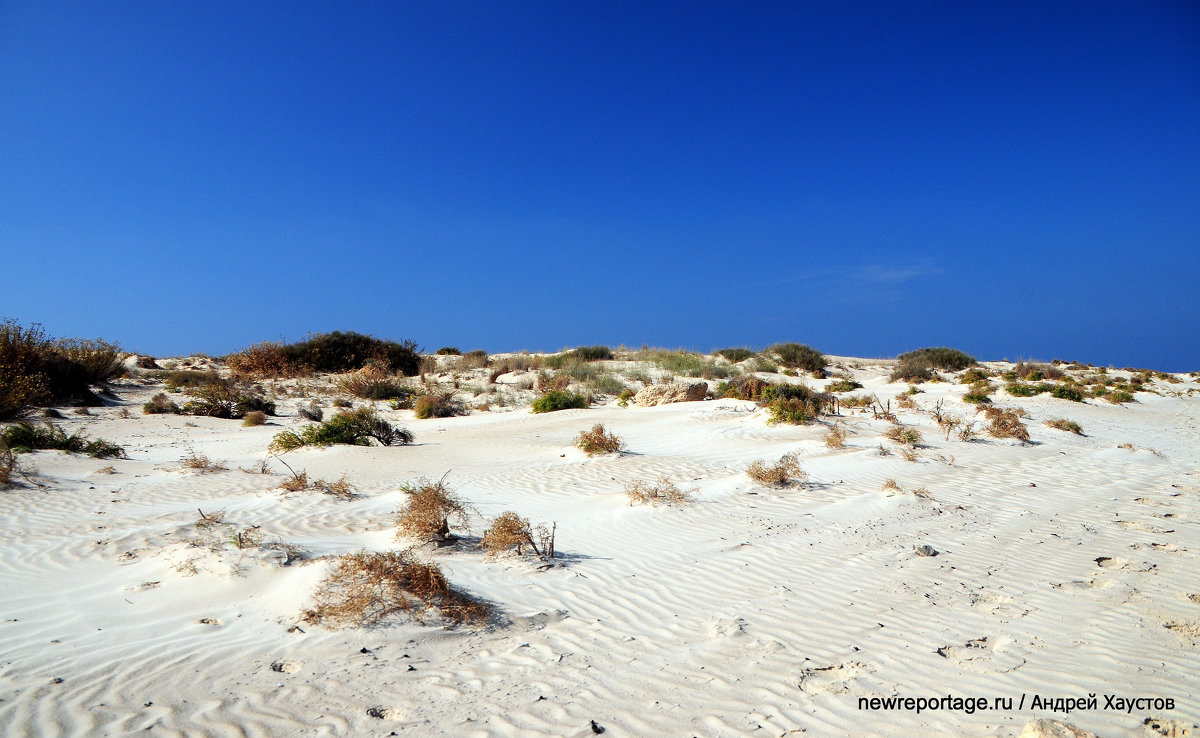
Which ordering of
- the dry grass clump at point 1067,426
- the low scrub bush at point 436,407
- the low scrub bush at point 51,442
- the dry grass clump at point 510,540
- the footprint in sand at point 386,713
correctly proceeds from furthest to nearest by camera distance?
the low scrub bush at point 436,407 → the dry grass clump at point 1067,426 → the low scrub bush at point 51,442 → the dry grass clump at point 510,540 → the footprint in sand at point 386,713

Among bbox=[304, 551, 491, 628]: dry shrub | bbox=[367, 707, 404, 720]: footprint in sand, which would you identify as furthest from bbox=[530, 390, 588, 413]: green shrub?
bbox=[367, 707, 404, 720]: footprint in sand

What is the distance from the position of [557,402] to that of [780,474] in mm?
9800

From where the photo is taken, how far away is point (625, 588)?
5258 mm

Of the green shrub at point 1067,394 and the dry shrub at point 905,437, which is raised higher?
Answer: the green shrub at point 1067,394

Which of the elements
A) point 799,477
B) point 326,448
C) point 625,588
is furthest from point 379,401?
point 625,588

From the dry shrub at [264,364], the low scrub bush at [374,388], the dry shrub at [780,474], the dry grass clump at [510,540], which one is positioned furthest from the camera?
the dry shrub at [264,364]

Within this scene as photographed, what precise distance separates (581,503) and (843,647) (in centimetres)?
481

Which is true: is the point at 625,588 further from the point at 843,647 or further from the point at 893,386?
the point at 893,386

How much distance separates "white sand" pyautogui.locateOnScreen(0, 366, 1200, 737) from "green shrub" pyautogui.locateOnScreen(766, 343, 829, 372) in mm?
17619

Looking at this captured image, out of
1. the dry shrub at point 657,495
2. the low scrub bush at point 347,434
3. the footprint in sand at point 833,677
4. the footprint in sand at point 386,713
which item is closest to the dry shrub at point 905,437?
the dry shrub at point 657,495

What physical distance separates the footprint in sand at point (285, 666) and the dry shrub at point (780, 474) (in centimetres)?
690

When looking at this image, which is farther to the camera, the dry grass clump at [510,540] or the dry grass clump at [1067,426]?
the dry grass clump at [1067,426]

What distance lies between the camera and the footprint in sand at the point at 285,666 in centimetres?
353

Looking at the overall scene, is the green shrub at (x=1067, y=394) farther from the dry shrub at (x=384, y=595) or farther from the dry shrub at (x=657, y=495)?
the dry shrub at (x=384, y=595)
